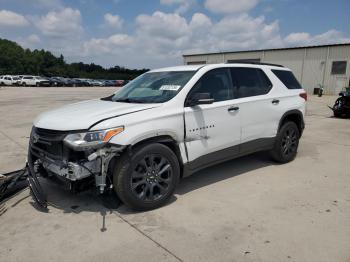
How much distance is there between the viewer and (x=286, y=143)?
18.7 ft

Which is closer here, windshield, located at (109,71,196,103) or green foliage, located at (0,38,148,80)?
windshield, located at (109,71,196,103)

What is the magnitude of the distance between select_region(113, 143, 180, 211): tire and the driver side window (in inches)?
40.4

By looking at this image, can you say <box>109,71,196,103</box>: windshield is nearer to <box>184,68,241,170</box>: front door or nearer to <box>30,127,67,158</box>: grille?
<box>184,68,241,170</box>: front door

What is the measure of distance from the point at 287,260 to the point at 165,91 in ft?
8.24

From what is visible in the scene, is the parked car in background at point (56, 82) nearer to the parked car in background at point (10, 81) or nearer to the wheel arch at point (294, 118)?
the parked car in background at point (10, 81)

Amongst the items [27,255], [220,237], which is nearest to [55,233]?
[27,255]

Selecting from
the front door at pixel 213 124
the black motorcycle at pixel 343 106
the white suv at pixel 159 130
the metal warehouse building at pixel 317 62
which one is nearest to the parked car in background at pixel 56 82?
the metal warehouse building at pixel 317 62

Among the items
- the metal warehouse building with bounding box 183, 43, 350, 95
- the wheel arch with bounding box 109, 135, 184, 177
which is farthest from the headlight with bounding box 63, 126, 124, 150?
the metal warehouse building with bounding box 183, 43, 350, 95

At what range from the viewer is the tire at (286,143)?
18.1 ft

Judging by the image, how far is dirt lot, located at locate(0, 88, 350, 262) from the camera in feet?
9.72

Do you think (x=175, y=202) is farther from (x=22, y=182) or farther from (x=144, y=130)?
(x=22, y=182)

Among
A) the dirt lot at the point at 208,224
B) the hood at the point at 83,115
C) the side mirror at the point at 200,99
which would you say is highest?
the side mirror at the point at 200,99

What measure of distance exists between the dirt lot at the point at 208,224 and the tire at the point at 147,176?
0.17 metres

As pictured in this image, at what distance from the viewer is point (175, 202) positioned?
4086mm
